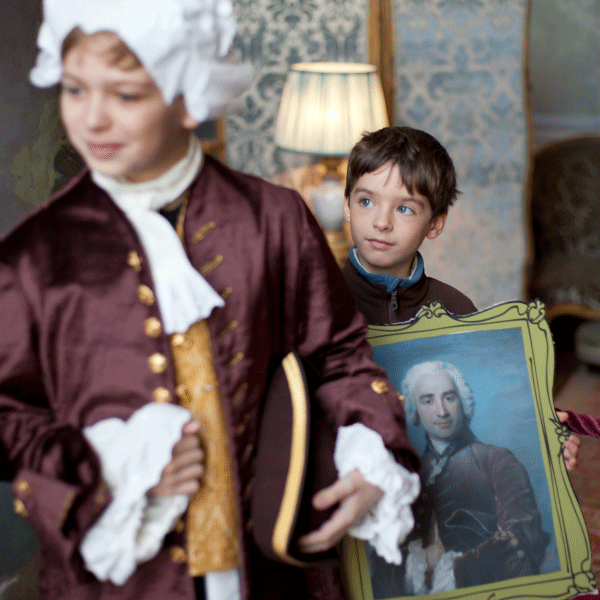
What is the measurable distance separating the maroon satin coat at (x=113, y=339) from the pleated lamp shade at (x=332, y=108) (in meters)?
2.00

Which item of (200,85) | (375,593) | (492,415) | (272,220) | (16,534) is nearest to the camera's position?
(200,85)

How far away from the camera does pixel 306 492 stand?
80 cm

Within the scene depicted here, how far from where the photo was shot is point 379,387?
0.89 meters

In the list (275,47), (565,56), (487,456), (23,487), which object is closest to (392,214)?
(487,456)

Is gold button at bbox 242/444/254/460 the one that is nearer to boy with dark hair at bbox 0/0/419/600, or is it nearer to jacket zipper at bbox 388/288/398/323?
boy with dark hair at bbox 0/0/419/600

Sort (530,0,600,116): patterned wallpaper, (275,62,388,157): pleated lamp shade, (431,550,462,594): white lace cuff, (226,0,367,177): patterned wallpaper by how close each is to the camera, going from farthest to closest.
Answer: (530,0,600,116): patterned wallpaper → (226,0,367,177): patterned wallpaper → (275,62,388,157): pleated lamp shade → (431,550,462,594): white lace cuff

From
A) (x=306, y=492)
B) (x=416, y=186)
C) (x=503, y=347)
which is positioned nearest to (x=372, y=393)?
(x=306, y=492)

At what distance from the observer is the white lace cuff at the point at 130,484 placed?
71 cm

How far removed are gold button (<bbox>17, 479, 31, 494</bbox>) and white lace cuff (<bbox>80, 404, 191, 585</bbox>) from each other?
0.07m

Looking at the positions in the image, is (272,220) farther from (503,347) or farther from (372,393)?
(503,347)

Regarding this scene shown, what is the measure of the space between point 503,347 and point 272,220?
1.66ft

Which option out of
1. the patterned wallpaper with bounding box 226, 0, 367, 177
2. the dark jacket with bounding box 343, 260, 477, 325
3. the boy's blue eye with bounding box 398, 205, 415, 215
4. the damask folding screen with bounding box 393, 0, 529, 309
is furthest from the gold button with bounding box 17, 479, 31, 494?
the damask folding screen with bounding box 393, 0, 529, 309

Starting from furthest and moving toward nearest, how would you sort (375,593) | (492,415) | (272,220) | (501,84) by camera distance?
(501,84) → (492,415) → (375,593) → (272,220)

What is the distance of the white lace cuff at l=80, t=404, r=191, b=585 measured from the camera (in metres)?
0.71
